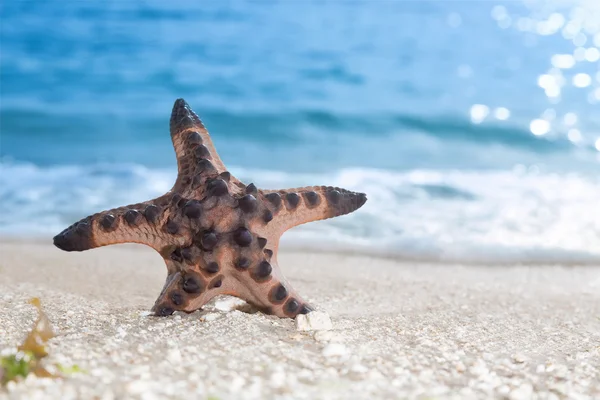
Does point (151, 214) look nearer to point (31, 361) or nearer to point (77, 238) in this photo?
point (77, 238)

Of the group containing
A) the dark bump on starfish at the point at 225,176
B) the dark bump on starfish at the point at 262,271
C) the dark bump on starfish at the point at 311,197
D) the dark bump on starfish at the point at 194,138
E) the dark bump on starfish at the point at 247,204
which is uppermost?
the dark bump on starfish at the point at 194,138

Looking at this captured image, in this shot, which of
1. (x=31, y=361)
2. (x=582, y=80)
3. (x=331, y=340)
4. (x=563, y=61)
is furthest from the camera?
(x=563, y=61)

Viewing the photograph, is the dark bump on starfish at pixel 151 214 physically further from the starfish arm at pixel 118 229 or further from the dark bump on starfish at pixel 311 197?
the dark bump on starfish at pixel 311 197

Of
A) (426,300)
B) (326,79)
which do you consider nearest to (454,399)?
(426,300)

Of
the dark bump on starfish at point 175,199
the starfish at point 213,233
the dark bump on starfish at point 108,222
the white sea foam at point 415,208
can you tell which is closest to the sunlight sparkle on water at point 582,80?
the white sea foam at point 415,208

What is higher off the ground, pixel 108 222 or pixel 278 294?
pixel 108 222

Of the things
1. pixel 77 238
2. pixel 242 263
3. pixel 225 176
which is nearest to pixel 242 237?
pixel 242 263

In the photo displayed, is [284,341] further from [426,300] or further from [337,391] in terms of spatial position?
[426,300]
